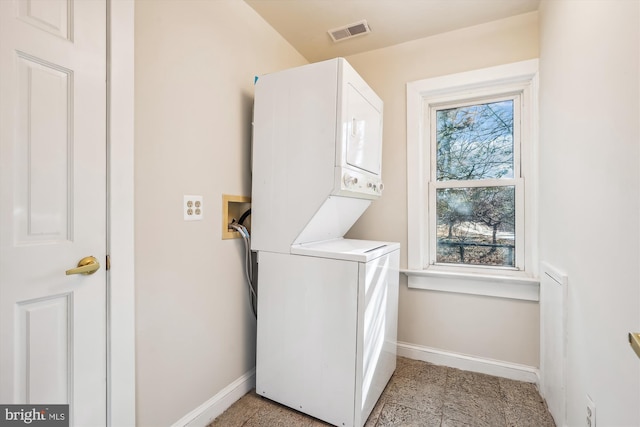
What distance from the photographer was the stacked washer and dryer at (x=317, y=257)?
1.55 metres

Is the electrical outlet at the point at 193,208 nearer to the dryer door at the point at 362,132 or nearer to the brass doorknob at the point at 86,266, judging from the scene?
the brass doorknob at the point at 86,266

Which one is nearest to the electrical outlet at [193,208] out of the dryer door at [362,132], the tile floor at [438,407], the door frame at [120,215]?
the door frame at [120,215]

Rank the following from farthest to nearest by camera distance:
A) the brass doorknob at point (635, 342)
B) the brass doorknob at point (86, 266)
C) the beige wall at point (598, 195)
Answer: the brass doorknob at point (86, 266), the beige wall at point (598, 195), the brass doorknob at point (635, 342)

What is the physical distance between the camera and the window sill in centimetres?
204

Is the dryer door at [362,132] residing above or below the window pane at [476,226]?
above

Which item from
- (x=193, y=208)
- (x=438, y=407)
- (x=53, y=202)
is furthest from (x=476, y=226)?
(x=53, y=202)

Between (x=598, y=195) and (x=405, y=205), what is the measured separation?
1.33m

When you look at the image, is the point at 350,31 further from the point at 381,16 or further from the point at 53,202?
the point at 53,202

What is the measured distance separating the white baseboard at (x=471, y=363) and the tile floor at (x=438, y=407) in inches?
1.9

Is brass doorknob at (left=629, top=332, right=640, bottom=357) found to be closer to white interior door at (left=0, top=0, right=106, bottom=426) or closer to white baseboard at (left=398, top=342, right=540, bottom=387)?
white baseboard at (left=398, top=342, right=540, bottom=387)

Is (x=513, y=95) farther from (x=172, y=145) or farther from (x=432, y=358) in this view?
(x=172, y=145)

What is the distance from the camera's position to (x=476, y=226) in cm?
229

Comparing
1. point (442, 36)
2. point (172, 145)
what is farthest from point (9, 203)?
point (442, 36)

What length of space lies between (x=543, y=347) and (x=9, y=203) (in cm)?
273
